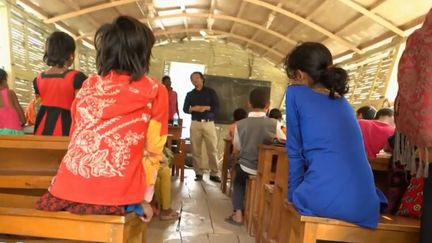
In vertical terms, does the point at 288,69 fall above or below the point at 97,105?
above

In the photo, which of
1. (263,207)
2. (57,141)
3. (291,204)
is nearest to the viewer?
(291,204)

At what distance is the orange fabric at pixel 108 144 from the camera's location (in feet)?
4.83

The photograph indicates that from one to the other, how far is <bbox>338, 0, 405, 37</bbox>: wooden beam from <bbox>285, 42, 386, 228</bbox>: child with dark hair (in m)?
3.84

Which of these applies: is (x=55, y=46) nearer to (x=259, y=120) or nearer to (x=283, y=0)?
(x=259, y=120)

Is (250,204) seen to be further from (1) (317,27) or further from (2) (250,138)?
(1) (317,27)

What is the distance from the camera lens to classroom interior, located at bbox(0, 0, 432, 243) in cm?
171

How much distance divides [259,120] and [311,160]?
1929 mm

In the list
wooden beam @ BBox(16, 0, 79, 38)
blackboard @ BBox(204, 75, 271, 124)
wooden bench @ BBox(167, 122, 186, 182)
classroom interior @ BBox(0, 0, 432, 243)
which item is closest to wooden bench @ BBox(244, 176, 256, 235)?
classroom interior @ BBox(0, 0, 432, 243)

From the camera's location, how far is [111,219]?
4.78ft

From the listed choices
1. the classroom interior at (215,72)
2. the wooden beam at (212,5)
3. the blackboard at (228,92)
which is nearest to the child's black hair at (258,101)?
the classroom interior at (215,72)

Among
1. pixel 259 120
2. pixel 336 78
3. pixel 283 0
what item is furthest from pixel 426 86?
pixel 283 0

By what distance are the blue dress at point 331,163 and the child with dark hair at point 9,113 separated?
7.93 ft

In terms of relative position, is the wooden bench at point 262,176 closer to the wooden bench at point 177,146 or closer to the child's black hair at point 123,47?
the child's black hair at point 123,47

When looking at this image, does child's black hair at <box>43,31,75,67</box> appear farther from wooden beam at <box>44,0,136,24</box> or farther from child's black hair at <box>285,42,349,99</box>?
wooden beam at <box>44,0,136,24</box>
